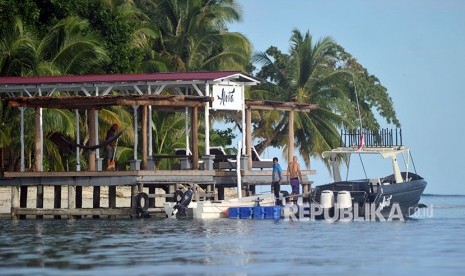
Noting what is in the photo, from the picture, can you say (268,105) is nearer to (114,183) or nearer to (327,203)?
(114,183)

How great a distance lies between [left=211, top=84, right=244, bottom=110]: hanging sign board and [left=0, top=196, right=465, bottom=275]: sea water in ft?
15.0

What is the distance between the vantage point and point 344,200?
38844mm

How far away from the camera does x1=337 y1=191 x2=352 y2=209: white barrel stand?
38.6m

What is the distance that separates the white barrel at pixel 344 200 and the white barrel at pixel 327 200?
0.83 ft

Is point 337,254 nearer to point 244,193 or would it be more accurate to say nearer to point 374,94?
point 244,193

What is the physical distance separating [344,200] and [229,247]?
34.4 feet

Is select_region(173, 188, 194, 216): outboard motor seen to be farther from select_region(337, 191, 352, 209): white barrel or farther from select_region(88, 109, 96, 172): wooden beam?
select_region(337, 191, 352, 209): white barrel

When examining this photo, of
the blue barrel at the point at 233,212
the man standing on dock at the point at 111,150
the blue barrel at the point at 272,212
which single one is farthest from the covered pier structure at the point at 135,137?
the blue barrel at the point at 272,212

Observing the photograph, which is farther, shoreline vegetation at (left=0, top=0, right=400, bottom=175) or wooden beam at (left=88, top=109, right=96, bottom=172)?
shoreline vegetation at (left=0, top=0, right=400, bottom=175)

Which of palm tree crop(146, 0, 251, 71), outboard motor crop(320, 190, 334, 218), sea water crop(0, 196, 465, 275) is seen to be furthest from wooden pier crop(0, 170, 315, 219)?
palm tree crop(146, 0, 251, 71)

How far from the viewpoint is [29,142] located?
48.7m

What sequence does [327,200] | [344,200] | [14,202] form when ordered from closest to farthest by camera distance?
[344,200] → [327,200] → [14,202]

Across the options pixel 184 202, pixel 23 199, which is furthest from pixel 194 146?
pixel 23 199

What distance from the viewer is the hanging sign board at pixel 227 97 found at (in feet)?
143
